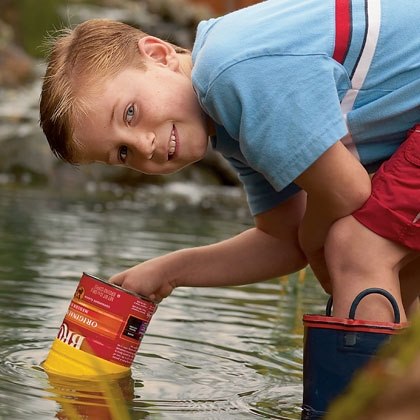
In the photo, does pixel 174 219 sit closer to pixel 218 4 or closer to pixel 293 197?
pixel 293 197

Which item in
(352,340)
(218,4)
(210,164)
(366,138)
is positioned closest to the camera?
(352,340)

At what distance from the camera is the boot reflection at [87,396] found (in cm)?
204

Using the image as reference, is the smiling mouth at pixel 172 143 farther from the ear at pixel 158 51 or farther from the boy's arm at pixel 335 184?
the boy's arm at pixel 335 184

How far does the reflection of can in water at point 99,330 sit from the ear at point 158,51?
517 millimetres

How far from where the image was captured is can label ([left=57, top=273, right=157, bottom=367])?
7.89 feet

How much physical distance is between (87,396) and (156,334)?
0.85m

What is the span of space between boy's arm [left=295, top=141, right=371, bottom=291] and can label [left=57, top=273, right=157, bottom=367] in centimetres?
47

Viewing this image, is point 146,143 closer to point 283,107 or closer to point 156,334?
point 283,107

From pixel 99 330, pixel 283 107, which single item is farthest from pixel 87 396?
pixel 283 107

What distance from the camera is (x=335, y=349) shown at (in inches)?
81.2

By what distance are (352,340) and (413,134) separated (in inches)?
20.1

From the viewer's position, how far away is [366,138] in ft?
7.68

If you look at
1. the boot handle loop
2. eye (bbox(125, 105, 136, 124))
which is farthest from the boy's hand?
the boot handle loop

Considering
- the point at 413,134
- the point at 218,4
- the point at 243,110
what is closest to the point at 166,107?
the point at 243,110
